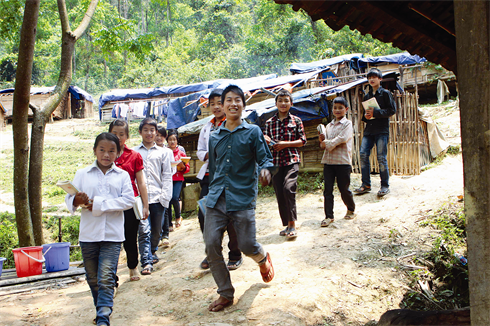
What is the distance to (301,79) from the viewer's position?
12.2 metres

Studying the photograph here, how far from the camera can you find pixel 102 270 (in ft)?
10.5

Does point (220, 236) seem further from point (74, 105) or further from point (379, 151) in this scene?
point (74, 105)

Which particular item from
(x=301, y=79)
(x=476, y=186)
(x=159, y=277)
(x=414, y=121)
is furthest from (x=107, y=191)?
(x=301, y=79)

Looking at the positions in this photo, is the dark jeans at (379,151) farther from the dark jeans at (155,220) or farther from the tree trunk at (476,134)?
the tree trunk at (476,134)

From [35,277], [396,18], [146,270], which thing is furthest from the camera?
[35,277]

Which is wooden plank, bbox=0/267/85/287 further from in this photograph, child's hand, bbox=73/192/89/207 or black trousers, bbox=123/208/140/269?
child's hand, bbox=73/192/89/207

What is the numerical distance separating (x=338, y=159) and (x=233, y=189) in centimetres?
257

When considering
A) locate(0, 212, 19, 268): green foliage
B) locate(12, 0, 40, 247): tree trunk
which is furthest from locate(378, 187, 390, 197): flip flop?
locate(0, 212, 19, 268): green foliage

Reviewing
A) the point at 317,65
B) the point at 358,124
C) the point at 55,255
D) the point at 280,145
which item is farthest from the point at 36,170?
the point at 317,65

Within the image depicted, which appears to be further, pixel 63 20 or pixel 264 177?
pixel 63 20

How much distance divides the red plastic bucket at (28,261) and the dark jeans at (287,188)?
3.33 m

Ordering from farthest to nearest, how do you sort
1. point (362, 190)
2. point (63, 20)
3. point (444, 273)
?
point (362, 190), point (63, 20), point (444, 273)

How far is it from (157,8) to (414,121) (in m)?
44.5

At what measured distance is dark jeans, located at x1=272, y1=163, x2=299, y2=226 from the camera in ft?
16.1
